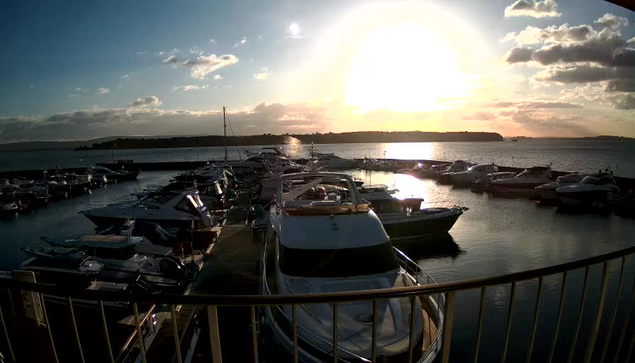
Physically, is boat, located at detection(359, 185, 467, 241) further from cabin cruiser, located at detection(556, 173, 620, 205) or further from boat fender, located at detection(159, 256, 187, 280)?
cabin cruiser, located at detection(556, 173, 620, 205)

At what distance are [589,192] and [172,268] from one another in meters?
32.8

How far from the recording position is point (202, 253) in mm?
14438

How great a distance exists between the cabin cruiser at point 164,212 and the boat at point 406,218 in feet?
29.1

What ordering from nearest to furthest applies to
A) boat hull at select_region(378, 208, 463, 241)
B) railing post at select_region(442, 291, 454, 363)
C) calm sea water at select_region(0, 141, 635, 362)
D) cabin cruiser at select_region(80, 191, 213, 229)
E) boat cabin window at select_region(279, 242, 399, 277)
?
railing post at select_region(442, 291, 454, 363) → boat cabin window at select_region(279, 242, 399, 277) → calm sea water at select_region(0, 141, 635, 362) → cabin cruiser at select_region(80, 191, 213, 229) → boat hull at select_region(378, 208, 463, 241)

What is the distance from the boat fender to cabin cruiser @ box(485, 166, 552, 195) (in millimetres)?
34364

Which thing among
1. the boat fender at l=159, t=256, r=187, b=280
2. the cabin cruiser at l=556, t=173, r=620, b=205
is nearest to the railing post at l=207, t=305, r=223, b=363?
the boat fender at l=159, t=256, r=187, b=280

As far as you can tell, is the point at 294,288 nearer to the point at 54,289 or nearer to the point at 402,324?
the point at 402,324

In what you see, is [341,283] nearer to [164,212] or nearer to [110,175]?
[164,212]

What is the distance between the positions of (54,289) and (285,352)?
4598 millimetres

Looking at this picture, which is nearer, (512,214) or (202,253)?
(202,253)

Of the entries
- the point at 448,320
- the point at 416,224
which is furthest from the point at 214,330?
the point at 416,224

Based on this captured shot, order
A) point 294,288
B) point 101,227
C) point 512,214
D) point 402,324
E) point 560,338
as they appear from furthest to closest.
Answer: point 512,214 < point 101,227 < point 560,338 < point 294,288 < point 402,324

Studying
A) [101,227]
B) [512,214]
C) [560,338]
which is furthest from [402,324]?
[512,214]

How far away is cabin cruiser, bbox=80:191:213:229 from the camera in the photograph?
1800 centimetres
